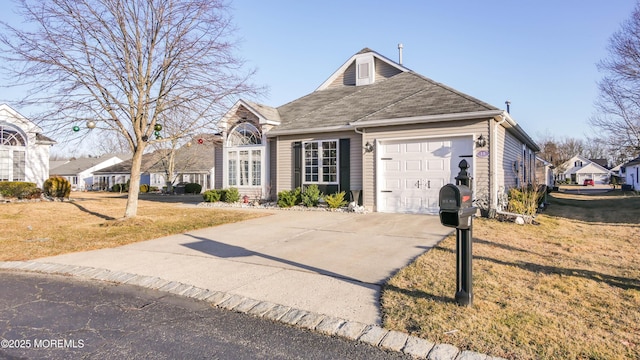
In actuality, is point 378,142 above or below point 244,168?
above

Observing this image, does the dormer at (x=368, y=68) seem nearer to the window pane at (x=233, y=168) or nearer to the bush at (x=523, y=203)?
the window pane at (x=233, y=168)

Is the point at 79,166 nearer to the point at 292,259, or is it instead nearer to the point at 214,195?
the point at 214,195

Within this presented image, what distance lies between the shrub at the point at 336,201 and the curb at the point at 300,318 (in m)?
8.23

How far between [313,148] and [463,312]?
10.9 metres

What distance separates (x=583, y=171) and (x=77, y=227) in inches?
3051

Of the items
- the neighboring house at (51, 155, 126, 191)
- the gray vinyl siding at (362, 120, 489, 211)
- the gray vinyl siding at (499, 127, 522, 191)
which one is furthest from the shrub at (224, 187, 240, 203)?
the neighboring house at (51, 155, 126, 191)

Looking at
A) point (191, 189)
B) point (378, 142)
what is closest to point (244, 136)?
point (378, 142)

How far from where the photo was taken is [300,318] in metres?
3.65

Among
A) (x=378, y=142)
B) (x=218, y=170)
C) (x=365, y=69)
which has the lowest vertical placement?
(x=218, y=170)

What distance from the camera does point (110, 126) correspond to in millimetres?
10758

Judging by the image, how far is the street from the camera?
120 inches

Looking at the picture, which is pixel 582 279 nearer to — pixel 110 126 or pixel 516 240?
pixel 516 240

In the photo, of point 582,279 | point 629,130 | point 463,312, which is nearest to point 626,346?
point 463,312

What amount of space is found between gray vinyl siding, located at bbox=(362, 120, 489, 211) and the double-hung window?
143 cm
